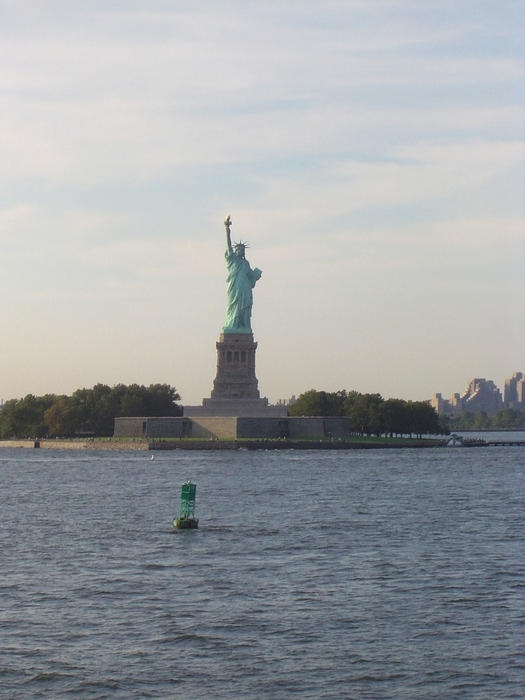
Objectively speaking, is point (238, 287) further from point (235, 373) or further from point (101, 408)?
point (101, 408)

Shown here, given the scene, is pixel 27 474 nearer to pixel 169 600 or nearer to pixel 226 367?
pixel 226 367

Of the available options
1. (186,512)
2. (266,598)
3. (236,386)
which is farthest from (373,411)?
(266,598)

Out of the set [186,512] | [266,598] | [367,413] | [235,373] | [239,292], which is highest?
[239,292]

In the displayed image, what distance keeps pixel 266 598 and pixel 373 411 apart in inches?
4221

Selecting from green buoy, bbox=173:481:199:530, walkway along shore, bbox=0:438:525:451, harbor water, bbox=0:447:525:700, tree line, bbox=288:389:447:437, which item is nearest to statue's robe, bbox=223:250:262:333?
walkway along shore, bbox=0:438:525:451

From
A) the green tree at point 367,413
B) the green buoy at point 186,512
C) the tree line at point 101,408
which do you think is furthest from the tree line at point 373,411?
the green buoy at point 186,512

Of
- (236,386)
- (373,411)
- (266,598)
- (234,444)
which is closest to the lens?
(266,598)

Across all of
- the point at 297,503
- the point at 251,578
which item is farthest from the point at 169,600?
the point at 297,503

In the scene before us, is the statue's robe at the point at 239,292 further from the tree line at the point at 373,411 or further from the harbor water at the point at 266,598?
the harbor water at the point at 266,598

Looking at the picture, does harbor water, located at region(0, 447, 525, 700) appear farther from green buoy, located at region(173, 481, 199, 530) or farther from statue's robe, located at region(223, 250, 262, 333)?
statue's robe, located at region(223, 250, 262, 333)

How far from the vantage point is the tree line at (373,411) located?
443 feet

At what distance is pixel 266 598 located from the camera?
28125mm

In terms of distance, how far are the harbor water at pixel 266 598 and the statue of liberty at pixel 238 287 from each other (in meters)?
62.1

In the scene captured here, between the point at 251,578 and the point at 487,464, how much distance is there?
64769 millimetres
